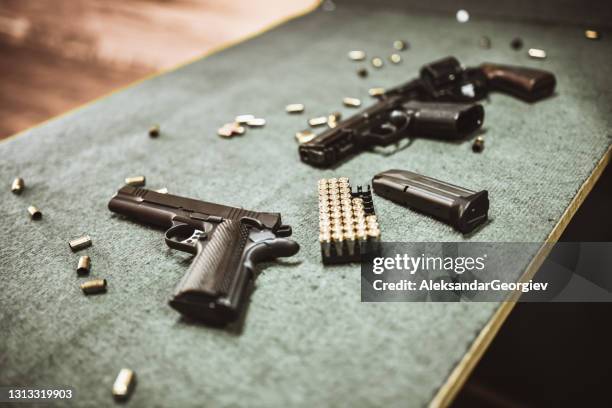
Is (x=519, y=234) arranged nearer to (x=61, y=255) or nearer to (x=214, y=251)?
(x=214, y=251)

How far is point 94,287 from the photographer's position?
1770mm

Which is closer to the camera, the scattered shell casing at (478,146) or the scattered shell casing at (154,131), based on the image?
the scattered shell casing at (478,146)

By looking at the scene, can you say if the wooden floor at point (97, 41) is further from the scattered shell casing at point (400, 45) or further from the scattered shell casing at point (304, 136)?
the scattered shell casing at point (304, 136)

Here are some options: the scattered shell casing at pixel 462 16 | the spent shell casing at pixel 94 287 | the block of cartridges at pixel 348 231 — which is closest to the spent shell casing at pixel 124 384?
the spent shell casing at pixel 94 287

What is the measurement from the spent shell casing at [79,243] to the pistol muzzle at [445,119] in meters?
1.71

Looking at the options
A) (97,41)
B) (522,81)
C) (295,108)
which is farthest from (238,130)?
(97,41)

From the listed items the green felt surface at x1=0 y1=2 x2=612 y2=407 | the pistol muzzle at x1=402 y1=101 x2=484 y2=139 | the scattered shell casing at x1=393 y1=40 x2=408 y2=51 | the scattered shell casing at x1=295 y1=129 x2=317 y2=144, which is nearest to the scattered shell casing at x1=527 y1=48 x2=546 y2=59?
the green felt surface at x1=0 y1=2 x2=612 y2=407

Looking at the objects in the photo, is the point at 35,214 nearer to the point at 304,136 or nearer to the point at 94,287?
the point at 94,287

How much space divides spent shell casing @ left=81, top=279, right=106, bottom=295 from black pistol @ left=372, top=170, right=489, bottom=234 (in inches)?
47.3

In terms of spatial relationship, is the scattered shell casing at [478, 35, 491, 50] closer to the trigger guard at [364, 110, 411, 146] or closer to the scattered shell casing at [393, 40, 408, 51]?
the scattered shell casing at [393, 40, 408, 51]

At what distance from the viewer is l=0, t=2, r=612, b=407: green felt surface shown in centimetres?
142

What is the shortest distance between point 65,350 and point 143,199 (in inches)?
28.7

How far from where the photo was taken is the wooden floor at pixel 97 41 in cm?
499

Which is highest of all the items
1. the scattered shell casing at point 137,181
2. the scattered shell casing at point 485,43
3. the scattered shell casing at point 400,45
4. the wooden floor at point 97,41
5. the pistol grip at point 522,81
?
the pistol grip at point 522,81
